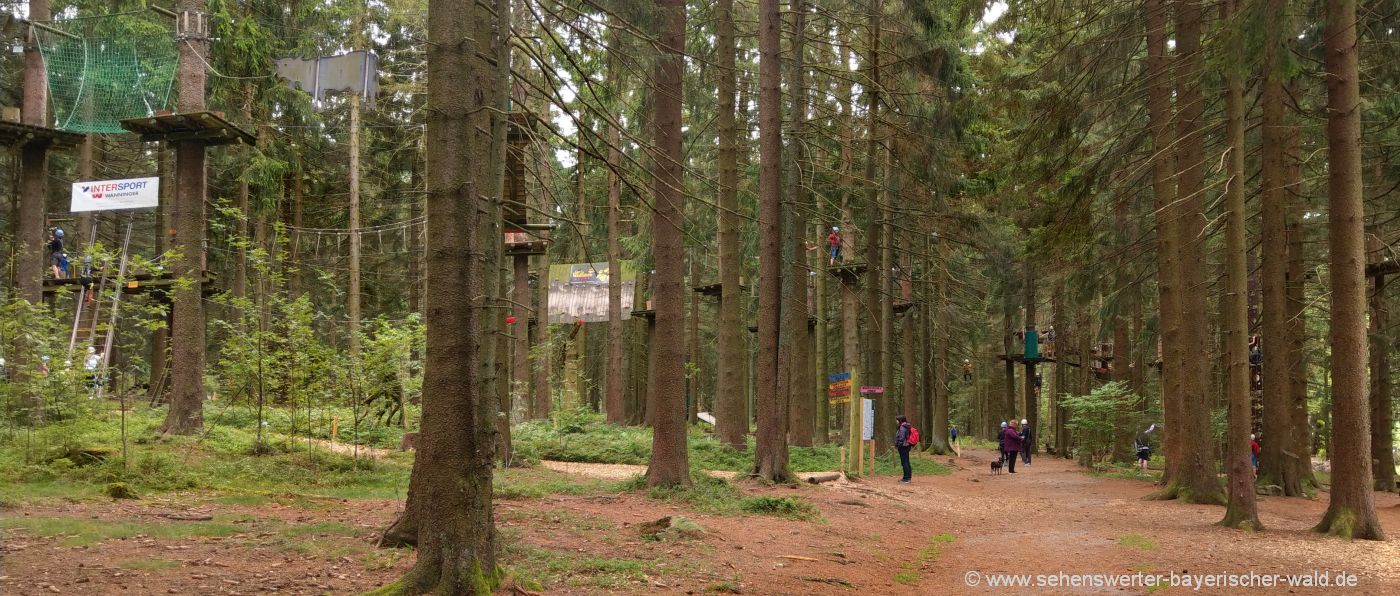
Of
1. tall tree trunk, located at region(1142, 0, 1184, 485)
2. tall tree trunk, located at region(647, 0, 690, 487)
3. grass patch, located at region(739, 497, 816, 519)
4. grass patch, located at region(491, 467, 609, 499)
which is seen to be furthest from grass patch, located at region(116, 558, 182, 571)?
tall tree trunk, located at region(1142, 0, 1184, 485)

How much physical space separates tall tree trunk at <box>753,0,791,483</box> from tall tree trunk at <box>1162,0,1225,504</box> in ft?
21.5

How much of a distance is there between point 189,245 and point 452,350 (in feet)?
35.3

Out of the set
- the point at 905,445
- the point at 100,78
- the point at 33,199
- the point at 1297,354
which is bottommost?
the point at 905,445

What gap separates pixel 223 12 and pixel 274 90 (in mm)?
3599

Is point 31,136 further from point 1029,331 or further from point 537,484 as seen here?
point 1029,331

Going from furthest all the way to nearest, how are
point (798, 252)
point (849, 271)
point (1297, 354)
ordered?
point (849, 271), point (798, 252), point (1297, 354)

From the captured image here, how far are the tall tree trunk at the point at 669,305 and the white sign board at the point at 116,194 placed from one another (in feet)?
32.4

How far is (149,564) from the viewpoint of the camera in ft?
20.5

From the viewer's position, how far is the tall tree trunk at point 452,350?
18.5 ft

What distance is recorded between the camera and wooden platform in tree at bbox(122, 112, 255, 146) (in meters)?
13.8

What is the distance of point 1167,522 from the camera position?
12711 mm

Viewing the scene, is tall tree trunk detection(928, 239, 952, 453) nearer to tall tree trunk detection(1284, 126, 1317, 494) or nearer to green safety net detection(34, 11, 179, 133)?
tall tree trunk detection(1284, 126, 1317, 494)

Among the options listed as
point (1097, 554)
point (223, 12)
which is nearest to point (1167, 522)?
point (1097, 554)

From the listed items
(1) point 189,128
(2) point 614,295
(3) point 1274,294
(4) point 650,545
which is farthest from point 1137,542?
(2) point 614,295
